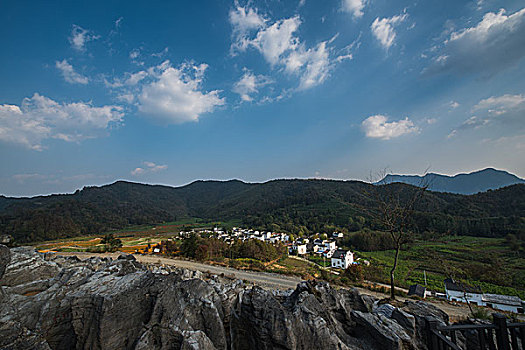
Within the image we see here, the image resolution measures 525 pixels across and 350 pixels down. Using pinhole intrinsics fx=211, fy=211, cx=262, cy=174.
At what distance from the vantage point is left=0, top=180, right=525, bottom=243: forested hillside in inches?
1718

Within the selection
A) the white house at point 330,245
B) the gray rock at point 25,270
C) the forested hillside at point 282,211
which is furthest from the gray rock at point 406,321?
the white house at point 330,245

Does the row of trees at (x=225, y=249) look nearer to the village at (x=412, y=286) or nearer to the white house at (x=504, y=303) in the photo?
the village at (x=412, y=286)

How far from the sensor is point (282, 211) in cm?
9806

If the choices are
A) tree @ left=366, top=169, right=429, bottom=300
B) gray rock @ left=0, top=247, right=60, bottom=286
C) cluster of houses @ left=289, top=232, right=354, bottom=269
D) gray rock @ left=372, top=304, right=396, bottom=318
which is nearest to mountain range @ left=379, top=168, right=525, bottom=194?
cluster of houses @ left=289, top=232, right=354, bottom=269

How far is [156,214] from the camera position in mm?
112312

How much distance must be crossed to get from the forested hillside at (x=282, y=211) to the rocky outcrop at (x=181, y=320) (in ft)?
20.8

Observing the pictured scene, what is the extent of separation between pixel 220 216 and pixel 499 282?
347ft

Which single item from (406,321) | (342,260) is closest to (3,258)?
(406,321)

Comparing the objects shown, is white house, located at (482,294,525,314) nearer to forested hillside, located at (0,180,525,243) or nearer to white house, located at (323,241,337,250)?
forested hillside, located at (0,180,525,243)

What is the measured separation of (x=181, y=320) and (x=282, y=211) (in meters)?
93.7

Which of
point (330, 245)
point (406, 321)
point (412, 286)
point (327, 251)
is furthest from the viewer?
point (330, 245)

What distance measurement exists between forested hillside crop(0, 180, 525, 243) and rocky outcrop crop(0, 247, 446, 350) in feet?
20.8

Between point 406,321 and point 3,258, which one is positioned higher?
point 3,258

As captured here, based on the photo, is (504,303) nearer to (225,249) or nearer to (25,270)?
(25,270)
